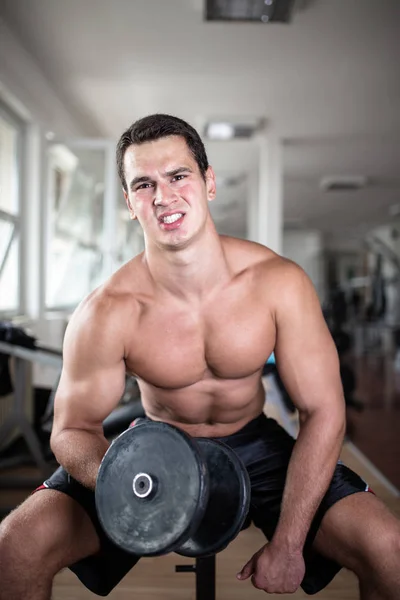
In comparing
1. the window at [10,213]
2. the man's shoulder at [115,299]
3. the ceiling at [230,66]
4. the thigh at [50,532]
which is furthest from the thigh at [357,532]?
the window at [10,213]

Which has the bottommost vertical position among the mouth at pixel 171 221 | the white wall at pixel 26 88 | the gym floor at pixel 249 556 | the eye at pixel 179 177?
the gym floor at pixel 249 556

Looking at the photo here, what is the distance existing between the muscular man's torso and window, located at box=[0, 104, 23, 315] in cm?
207

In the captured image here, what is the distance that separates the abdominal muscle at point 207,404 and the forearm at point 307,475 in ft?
0.60

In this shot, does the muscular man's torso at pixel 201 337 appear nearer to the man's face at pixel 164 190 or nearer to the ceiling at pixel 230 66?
the man's face at pixel 164 190

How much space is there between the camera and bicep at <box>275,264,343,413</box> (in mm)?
1058

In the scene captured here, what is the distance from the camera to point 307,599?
145 centimetres

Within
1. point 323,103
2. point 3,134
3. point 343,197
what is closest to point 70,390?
point 3,134

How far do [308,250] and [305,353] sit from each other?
11.1m

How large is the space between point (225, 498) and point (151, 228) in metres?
0.50

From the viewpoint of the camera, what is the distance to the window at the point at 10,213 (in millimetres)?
3039

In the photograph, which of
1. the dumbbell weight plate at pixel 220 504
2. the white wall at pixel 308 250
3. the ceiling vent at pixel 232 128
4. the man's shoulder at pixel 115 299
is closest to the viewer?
the dumbbell weight plate at pixel 220 504

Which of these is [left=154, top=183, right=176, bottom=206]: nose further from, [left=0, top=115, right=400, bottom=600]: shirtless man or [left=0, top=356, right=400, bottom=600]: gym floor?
[left=0, top=356, right=400, bottom=600]: gym floor

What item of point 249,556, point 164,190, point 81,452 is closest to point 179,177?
point 164,190

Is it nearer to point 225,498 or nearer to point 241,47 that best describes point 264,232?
point 241,47
